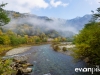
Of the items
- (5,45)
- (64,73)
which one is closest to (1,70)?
(64,73)

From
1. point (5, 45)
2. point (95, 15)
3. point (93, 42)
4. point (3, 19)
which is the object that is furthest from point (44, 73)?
point (5, 45)

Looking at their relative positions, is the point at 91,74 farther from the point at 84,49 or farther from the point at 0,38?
the point at 0,38

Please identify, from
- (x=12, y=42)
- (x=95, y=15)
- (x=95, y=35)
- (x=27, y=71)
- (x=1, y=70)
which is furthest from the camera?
(x=12, y=42)

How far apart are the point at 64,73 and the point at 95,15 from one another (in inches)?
631

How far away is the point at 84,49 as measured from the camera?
118 feet

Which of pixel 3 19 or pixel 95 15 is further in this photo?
pixel 95 15

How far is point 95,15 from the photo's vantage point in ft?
115

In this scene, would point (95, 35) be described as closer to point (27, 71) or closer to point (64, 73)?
point (64, 73)

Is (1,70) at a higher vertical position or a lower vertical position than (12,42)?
higher

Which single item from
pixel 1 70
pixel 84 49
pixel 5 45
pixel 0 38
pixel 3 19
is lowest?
pixel 5 45

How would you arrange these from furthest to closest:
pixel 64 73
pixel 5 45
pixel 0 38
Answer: pixel 5 45, pixel 64 73, pixel 0 38

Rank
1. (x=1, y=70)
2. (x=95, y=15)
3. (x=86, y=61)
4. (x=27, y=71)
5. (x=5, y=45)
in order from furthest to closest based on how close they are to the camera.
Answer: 1. (x=5, y=45)
2. (x=86, y=61)
3. (x=27, y=71)
4. (x=95, y=15)
5. (x=1, y=70)

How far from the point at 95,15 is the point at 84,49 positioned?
308 inches

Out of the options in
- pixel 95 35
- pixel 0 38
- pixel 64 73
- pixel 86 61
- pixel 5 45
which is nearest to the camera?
pixel 0 38
